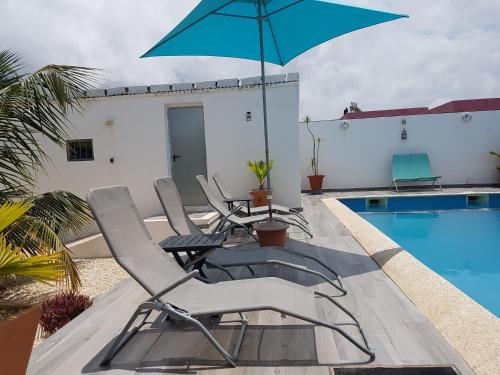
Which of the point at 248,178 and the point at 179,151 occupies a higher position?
the point at 179,151

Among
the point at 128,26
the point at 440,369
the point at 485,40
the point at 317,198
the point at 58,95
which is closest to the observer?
the point at 440,369

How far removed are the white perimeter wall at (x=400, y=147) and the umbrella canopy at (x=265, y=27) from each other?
6.66 meters

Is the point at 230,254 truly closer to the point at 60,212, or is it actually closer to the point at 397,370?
the point at 397,370

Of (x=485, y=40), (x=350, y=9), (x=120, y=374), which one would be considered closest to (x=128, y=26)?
(x=350, y=9)

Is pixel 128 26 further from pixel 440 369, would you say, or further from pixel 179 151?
pixel 440 369

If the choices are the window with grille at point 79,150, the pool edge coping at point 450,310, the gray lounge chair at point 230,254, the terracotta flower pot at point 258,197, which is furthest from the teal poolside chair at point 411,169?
the window with grille at point 79,150

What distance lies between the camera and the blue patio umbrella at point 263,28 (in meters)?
4.21

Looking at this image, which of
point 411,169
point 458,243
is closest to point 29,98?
point 458,243

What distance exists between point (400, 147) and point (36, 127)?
11.0 m

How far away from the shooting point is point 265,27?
5.14 m

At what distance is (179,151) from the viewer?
8.62 meters

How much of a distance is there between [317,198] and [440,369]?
8.38m

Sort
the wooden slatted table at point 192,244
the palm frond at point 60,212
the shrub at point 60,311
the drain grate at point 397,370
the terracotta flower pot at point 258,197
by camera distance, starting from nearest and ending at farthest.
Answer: the drain grate at point 397,370, the wooden slatted table at point 192,244, the shrub at point 60,311, the palm frond at point 60,212, the terracotta flower pot at point 258,197

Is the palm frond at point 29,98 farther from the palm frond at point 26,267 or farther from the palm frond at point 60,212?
the palm frond at point 26,267
